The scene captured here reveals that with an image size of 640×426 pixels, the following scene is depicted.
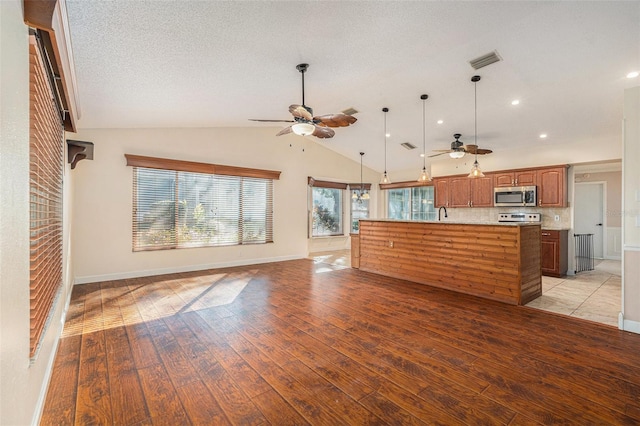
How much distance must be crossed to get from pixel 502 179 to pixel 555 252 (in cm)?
189

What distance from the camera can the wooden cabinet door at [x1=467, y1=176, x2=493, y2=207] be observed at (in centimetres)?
696

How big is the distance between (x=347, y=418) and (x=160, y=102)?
433cm

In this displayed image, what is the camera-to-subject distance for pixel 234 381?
2.19 metres

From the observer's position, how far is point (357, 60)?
11.4 ft

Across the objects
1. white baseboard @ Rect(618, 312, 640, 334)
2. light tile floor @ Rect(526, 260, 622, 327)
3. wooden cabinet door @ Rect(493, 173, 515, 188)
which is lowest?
light tile floor @ Rect(526, 260, 622, 327)

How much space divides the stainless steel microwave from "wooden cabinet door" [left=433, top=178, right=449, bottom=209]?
1173mm

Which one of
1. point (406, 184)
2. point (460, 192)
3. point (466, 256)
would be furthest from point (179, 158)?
point (460, 192)

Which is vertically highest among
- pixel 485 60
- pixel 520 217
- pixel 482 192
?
pixel 485 60

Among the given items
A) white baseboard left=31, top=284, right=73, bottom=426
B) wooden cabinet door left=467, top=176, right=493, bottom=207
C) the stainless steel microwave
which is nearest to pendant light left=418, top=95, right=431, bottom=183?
wooden cabinet door left=467, top=176, right=493, bottom=207

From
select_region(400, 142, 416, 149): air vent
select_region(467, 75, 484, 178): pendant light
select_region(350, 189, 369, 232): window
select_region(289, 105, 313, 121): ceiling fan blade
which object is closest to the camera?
select_region(289, 105, 313, 121): ceiling fan blade

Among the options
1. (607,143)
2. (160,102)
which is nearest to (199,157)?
(160,102)

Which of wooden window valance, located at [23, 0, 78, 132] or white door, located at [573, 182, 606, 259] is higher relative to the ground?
wooden window valance, located at [23, 0, 78, 132]

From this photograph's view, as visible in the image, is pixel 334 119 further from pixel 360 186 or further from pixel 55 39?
pixel 360 186

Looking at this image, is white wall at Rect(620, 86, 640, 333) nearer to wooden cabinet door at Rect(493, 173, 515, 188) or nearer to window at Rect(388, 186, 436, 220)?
wooden cabinet door at Rect(493, 173, 515, 188)
